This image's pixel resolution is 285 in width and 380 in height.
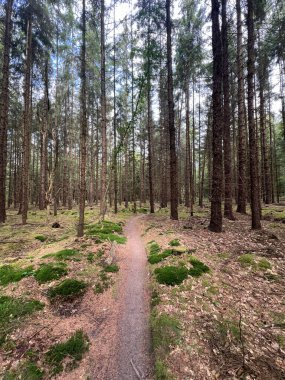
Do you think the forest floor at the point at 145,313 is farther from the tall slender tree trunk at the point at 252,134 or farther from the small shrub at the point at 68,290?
the tall slender tree trunk at the point at 252,134

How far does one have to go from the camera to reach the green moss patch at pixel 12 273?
221 inches

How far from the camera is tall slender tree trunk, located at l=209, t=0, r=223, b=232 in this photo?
9.04m

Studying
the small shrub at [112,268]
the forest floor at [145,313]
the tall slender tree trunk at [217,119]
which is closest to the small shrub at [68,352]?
the forest floor at [145,313]

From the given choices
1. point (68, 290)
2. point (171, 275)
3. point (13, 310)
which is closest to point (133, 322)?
point (171, 275)

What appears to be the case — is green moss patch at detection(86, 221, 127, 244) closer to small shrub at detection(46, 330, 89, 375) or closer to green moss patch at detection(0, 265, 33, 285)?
green moss patch at detection(0, 265, 33, 285)

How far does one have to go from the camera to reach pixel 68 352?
12.1 ft

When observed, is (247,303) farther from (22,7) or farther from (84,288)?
(22,7)

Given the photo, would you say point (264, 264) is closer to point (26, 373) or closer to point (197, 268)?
point (197, 268)

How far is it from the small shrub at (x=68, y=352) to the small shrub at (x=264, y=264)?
4.97 meters

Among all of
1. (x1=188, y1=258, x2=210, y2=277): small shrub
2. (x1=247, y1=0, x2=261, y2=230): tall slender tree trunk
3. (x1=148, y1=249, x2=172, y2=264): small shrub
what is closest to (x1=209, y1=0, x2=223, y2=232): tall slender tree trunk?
(x1=247, y1=0, x2=261, y2=230): tall slender tree trunk

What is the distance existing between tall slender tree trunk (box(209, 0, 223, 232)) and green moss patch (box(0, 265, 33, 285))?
749 cm

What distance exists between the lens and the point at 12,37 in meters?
14.4

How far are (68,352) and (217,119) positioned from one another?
9376 millimetres

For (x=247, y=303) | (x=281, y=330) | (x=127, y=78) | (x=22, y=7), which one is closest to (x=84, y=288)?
(x=247, y=303)
